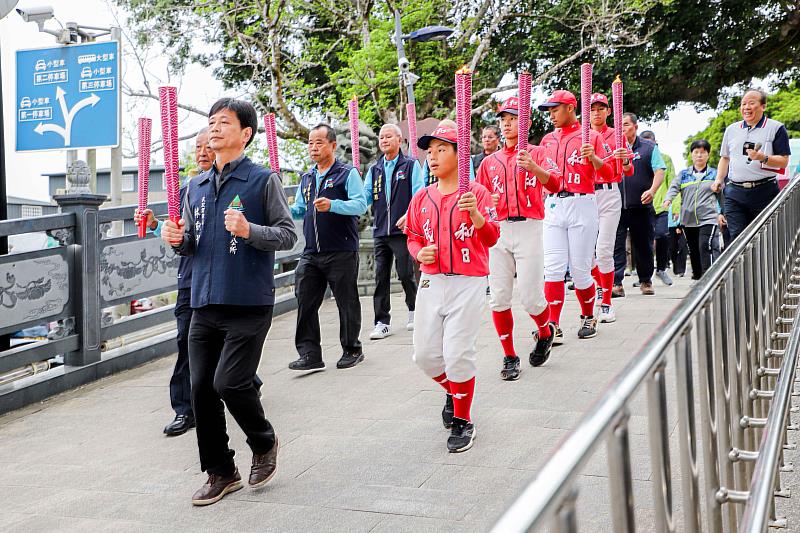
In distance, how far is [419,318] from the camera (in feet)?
16.5

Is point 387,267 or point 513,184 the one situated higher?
point 513,184

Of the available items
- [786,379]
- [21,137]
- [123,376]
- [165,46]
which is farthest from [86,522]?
[165,46]

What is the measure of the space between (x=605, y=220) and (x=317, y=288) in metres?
3.15

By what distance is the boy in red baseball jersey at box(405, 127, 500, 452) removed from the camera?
192 inches

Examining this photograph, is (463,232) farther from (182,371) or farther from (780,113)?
(780,113)

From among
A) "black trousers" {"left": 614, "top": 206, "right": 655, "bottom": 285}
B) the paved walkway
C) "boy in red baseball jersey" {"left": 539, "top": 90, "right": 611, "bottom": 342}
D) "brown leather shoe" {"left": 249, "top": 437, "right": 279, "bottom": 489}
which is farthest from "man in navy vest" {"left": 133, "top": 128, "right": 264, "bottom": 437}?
"black trousers" {"left": 614, "top": 206, "right": 655, "bottom": 285}

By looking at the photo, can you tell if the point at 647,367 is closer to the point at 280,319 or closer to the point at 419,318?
the point at 419,318

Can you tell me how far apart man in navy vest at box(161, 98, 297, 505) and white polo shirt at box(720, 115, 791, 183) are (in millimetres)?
4972

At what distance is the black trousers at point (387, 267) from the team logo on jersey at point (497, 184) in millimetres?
2076

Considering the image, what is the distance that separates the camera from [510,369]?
648 centimetres

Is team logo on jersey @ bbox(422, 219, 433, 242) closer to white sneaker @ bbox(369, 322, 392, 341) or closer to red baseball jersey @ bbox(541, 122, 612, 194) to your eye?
red baseball jersey @ bbox(541, 122, 612, 194)

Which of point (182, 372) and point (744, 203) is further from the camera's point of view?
point (744, 203)

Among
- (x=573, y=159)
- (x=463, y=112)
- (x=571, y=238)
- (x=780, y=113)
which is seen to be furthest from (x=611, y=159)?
(x=780, y=113)

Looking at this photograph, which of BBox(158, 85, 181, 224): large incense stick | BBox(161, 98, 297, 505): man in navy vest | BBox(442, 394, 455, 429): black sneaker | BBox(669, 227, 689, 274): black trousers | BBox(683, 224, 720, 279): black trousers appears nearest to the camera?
BBox(158, 85, 181, 224): large incense stick
